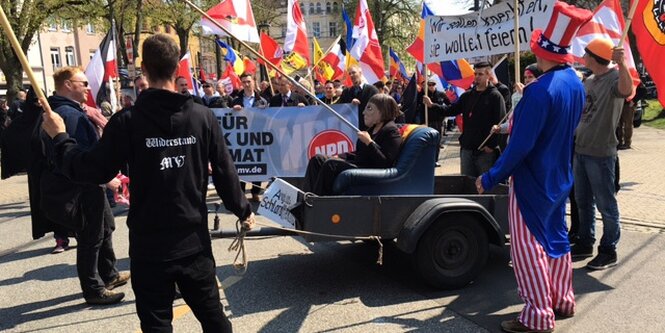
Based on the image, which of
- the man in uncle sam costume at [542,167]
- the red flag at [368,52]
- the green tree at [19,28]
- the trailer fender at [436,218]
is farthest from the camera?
the green tree at [19,28]

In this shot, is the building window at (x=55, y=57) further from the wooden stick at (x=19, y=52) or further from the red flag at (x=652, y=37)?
the red flag at (x=652, y=37)

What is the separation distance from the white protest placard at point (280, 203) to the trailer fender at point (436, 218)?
0.89 metres

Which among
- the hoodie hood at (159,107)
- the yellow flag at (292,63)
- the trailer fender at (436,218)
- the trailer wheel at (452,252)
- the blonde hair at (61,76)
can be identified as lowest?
the trailer wheel at (452,252)

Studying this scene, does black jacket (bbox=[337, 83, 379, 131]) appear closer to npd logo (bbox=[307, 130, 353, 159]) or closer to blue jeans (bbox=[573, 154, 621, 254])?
npd logo (bbox=[307, 130, 353, 159])

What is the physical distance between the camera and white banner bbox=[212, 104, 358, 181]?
24.6ft

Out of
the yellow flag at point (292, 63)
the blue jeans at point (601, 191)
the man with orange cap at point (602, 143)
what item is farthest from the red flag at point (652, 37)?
the yellow flag at point (292, 63)

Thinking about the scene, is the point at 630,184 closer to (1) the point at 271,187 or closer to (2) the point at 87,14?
(1) the point at 271,187

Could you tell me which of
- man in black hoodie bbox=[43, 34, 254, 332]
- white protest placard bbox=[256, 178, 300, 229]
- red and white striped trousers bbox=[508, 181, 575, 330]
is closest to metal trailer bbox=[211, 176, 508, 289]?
white protest placard bbox=[256, 178, 300, 229]

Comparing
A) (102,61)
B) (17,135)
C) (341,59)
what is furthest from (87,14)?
(17,135)

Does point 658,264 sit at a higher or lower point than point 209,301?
lower

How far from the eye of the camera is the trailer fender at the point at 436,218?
4121 millimetres

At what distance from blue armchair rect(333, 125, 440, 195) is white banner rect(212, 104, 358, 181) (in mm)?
2864

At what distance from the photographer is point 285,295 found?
4449 millimetres

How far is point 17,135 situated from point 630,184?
857 centimetres
